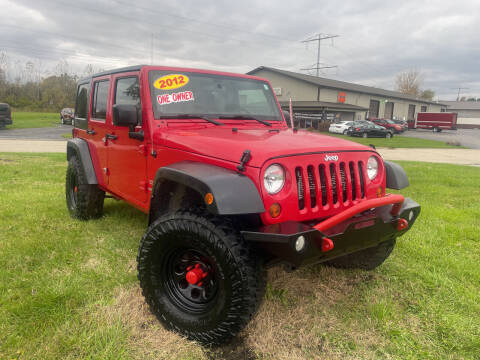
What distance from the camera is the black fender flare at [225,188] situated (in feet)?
6.59

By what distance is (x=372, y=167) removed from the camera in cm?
278

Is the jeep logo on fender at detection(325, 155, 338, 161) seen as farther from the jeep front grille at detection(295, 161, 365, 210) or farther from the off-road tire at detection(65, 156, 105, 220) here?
the off-road tire at detection(65, 156, 105, 220)

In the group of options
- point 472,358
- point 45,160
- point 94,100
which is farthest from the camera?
point 45,160

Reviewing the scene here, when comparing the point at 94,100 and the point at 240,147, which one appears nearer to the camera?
the point at 240,147

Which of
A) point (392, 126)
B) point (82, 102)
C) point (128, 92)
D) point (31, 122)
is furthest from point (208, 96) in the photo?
point (392, 126)

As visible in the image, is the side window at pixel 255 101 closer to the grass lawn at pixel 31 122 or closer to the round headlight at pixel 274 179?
the round headlight at pixel 274 179

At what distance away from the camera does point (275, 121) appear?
3758mm

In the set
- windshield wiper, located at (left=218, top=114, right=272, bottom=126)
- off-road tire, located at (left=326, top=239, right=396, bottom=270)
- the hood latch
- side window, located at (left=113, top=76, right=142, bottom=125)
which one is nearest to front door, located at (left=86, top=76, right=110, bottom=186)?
side window, located at (left=113, top=76, right=142, bottom=125)

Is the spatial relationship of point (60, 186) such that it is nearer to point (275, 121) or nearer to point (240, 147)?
point (275, 121)

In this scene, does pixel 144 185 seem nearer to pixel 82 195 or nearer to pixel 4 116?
pixel 82 195

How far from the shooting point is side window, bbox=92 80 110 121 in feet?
12.9

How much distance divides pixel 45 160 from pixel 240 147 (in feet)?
30.4

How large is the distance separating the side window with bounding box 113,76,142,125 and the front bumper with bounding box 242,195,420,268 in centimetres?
173

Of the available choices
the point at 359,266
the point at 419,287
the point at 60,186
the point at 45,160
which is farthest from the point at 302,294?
the point at 45,160
